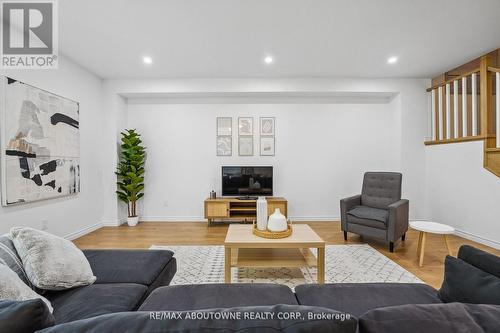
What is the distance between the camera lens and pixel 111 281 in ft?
4.89

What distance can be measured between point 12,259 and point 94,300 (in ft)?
1.73

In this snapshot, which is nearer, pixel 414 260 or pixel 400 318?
pixel 400 318

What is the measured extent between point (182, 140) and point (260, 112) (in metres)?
1.69

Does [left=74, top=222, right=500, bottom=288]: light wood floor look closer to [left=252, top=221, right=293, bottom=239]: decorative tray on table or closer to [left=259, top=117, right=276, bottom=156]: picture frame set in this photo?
[left=252, top=221, right=293, bottom=239]: decorative tray on table

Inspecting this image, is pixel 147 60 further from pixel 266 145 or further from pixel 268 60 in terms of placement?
pixel 266 145

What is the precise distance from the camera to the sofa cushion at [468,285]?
3.09 ft

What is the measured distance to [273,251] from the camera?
243cm

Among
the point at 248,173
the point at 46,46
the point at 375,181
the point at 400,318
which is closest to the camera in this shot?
the point at 400,318

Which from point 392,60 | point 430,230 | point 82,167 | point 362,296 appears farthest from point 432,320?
point 82,167

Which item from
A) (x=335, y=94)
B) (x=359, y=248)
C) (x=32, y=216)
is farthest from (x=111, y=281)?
(x=335, y=94)

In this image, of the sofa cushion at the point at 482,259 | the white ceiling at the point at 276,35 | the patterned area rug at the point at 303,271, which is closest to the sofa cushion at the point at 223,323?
the sofa cushion at the point at 482,259

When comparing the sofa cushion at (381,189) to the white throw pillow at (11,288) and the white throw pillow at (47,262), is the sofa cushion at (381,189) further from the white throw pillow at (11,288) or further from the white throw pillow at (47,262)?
the white throw pillow at (11,288)

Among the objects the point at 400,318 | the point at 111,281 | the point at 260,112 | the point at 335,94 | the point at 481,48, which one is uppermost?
the point at 481,48

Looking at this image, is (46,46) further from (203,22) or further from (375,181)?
(375,181)
